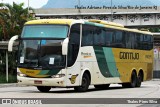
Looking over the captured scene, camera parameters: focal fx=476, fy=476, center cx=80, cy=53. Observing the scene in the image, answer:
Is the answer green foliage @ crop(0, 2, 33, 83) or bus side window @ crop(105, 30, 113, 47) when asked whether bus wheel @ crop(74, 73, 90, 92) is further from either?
green foliage @ crop(0, 2, 33, 83)

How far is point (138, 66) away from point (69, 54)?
29.9 ft

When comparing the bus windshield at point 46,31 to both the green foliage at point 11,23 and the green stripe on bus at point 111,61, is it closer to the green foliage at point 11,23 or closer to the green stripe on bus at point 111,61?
the green stripe on bus at point 111,61

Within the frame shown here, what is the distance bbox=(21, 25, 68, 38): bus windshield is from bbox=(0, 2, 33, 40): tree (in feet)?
83.6

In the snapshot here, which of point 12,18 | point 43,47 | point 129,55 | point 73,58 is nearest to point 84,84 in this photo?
point 73,58

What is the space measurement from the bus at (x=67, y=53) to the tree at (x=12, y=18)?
77.4ft

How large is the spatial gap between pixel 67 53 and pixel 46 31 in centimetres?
144

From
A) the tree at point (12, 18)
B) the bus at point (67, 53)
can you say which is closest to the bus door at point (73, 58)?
the bus at point (67, 53)

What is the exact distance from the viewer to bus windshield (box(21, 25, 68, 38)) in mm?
20922

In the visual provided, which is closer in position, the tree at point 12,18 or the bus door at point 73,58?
the bus door at point 73,58

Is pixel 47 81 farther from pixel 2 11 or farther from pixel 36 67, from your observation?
pixel 2 11

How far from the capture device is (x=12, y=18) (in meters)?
50.6

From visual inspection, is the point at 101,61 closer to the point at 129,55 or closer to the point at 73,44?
the point at 73,44

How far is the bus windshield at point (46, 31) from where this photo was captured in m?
20.9

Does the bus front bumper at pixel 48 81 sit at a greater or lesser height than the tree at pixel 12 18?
lesser
